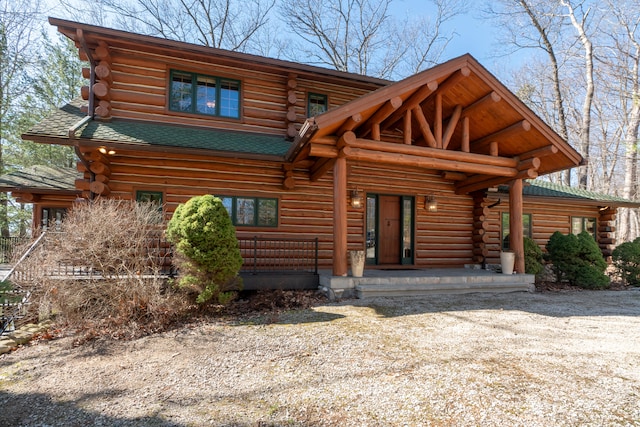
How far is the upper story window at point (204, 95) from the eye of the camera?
8.79 m

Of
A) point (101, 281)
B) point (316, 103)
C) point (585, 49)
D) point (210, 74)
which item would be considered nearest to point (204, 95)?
point (210, 74)

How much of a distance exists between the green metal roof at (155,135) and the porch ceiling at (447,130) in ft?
3.91

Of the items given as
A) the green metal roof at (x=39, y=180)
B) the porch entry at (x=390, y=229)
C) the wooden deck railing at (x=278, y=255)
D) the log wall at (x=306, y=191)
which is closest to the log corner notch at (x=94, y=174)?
the log wall at (x=306, y=191)

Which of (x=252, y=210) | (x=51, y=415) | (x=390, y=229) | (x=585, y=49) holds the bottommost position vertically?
(x=51, y=415)

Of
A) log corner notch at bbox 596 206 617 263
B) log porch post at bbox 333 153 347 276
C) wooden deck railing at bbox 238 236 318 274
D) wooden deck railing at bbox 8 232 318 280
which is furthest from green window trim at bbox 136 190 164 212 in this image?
log corner notch at bbox 596 206 617 263

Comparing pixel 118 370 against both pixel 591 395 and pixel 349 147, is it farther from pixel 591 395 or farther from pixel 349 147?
pixel 349 147

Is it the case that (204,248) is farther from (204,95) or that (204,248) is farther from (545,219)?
(545,219)

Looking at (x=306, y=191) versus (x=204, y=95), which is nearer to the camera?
(x=204, y=95)

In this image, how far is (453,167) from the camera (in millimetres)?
7973

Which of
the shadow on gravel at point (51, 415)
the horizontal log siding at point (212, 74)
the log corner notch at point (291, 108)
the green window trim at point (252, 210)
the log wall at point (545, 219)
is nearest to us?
the shadow on gravel at point (51, 415)

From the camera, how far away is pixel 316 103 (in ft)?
33.0

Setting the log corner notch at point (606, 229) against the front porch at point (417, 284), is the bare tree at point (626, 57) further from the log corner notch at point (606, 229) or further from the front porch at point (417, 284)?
the front porch at point (417, 284)

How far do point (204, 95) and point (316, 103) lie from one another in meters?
3.25

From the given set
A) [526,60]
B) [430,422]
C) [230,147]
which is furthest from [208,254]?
[526,60]
